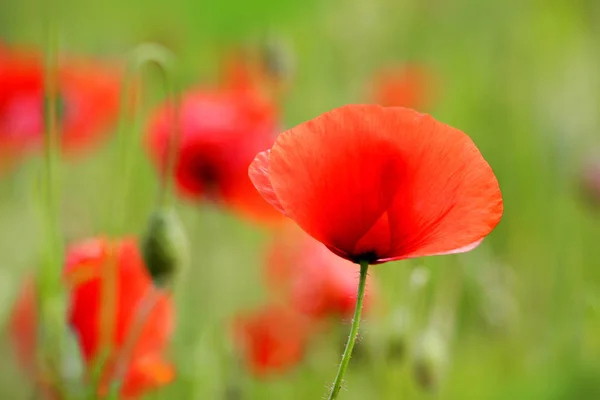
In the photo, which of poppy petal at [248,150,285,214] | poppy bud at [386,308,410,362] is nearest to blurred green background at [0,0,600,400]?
poppy bud at [386,308,410,362]

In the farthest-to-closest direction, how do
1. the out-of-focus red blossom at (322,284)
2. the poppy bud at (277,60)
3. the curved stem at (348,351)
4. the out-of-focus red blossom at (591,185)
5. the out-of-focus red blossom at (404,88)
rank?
the out-of-focus red blossom at (404,88) → the out-of-focus red blossom at (591,185) → the poppy bud at (277,60) → the out-of-focus red blossom at (322,284) → the curved stem at (348,351)

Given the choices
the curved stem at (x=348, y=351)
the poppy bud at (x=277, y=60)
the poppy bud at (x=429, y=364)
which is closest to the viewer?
the curved stem at (x=348, y=351)

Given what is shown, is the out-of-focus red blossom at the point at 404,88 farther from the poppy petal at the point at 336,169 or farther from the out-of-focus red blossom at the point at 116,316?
the poppy petal at the point at 336,169

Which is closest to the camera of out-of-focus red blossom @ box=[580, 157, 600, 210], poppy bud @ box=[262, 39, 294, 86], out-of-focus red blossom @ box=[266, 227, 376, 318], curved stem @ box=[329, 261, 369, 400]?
curved stem @ box=[329, 261, 369, 400]

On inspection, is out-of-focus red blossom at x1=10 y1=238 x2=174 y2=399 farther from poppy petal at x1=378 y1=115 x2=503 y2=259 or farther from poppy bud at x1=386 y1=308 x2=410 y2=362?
poppy petal at x1=378 y1=115 x2=503 y2=259

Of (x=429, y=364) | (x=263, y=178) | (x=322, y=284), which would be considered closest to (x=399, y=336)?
(x=429, y=364)

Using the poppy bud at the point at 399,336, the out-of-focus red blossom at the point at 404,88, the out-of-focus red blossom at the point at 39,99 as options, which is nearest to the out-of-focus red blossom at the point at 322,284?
the poppy bud at the point at 399,336

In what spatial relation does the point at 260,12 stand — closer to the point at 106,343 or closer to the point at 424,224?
the point at 106,343
